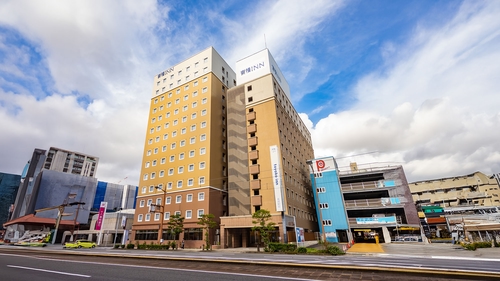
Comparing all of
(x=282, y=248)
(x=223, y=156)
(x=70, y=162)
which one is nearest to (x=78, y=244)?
(x=223, y=156)

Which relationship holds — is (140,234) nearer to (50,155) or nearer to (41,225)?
(41,225)

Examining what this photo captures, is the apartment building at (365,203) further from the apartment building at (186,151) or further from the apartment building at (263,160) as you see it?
the apartment building at (186,151)

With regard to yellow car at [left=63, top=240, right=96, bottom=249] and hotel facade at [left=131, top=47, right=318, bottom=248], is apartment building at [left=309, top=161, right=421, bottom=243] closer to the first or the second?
hotel facade at [left=131, top=47, right=318, bottom=248]

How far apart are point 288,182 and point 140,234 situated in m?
34.6

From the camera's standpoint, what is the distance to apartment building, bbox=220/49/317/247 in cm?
4181

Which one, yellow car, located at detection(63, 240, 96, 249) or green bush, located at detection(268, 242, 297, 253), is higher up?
yellow car, located at detection(63, 240, 96, 249)

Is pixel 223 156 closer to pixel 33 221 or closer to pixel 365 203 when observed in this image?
pixel 365 203

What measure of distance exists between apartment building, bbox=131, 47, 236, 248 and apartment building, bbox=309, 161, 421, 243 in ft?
71.9

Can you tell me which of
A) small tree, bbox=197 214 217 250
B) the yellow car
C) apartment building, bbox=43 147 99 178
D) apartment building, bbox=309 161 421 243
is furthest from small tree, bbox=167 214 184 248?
apartment building, bbox=43 147 99 178

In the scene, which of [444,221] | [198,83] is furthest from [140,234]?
[444,221]

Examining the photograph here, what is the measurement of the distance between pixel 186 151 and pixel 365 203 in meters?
41.1

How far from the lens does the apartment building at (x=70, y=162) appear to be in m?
105

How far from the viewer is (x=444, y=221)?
176ft

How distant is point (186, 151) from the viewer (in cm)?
5328
